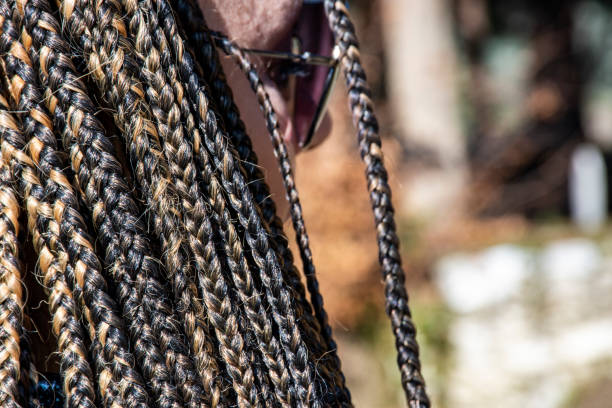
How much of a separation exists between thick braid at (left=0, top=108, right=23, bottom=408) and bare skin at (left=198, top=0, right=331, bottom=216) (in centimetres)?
35

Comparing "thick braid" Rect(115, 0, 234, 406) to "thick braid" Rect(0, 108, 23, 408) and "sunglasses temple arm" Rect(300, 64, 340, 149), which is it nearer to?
"thick braid" Rect(0, 108, 23, 408)

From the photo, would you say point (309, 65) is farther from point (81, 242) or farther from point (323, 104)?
point (81, 242)

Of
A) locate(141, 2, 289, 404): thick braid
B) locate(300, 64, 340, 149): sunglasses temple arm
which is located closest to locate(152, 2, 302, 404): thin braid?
locate(141, 2, 289, 404): thick braid

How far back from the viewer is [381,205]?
1.04m

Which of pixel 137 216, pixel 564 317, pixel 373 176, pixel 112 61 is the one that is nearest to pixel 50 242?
pixel 137 216

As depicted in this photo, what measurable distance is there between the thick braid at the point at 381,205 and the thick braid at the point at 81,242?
0.41 meters

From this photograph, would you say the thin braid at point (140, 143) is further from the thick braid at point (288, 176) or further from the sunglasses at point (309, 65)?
the sunglasses at point (309, 65)

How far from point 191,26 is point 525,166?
6.52 meters

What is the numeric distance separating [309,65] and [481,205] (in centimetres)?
494

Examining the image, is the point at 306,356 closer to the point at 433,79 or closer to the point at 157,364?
the point at 157,364

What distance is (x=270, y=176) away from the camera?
1109 mm

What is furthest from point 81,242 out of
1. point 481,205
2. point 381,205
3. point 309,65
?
point 481,205

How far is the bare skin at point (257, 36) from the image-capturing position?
1022 millimetres

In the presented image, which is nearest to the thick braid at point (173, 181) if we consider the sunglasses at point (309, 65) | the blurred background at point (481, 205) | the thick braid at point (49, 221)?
the thick braid at point (49, 221)
